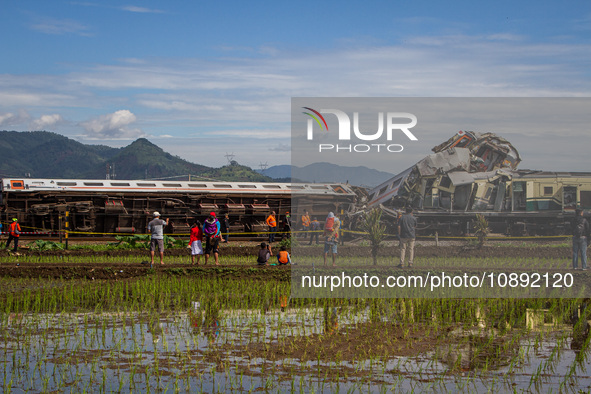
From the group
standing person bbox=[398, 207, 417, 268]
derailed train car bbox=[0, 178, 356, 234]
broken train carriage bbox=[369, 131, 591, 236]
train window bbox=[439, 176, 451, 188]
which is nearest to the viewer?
standing person bbox=[398, 207, 417, 268]

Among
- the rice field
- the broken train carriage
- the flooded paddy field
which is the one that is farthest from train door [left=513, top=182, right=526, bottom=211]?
the rice field

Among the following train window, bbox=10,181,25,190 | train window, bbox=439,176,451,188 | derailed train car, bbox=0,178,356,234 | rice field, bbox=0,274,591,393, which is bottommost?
rice field, bbox=0,274,591,393

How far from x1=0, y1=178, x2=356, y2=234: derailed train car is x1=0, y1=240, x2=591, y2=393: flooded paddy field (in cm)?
1947

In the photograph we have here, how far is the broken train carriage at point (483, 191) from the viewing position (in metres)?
21.6

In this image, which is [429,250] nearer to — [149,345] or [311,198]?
[311,198]

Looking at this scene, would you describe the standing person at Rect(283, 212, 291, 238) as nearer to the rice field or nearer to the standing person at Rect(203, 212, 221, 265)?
the standing person at Rect(203, 212, 221, 265)

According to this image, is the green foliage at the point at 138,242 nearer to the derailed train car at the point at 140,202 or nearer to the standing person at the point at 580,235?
the derailed train car at the point at 140,202

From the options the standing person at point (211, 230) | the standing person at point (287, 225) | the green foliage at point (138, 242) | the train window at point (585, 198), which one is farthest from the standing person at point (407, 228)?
the standing person at point (287, 225)

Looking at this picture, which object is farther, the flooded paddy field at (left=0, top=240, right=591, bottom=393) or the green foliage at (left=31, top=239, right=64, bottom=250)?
the green foliage at (left=31, top=239, right=64, bottom=250)

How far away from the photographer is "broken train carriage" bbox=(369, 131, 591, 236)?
21.6 m

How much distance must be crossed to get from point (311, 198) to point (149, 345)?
2663 cm

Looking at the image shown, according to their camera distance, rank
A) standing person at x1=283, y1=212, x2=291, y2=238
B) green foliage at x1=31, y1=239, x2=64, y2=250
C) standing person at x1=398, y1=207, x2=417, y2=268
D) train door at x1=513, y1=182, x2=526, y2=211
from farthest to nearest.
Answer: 1. standing person at x1=283, y1=212, x2=291, y2=238
2. green foliage at x1=31, y1=239, x2=64, y2=250
3. train door at x1=513, y1=182, x2=526, y2=211
4. standing person at x1=398, y1=207, x2=417, y2=268

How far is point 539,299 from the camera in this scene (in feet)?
48.0

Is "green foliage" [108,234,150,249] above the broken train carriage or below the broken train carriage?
below
